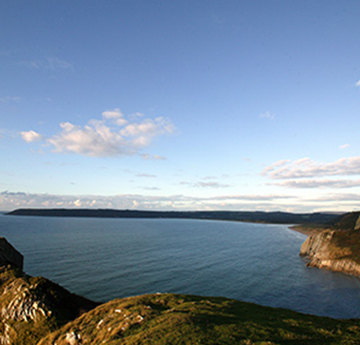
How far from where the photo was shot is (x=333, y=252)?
3334 inches

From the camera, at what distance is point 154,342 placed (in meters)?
17.3

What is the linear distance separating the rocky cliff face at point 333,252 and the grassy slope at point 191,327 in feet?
197

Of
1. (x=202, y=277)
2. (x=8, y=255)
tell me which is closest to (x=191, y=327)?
(x=8, y=255)

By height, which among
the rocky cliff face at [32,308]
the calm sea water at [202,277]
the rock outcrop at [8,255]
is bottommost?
the calm sea water at [202,277]

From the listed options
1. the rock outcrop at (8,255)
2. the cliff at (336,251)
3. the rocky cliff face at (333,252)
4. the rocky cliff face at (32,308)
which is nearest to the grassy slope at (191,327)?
Result: the rocky cliff face at (32,308)

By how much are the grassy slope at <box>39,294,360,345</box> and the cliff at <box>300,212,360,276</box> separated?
6030 centimetres

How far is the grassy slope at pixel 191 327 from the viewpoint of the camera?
18234mm

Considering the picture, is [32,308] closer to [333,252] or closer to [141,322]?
[141,322]

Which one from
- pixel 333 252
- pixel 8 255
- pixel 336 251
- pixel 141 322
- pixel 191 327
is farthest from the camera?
pixel 333 252

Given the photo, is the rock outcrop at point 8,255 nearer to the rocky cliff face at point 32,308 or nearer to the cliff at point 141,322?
the cliff at point 141,322

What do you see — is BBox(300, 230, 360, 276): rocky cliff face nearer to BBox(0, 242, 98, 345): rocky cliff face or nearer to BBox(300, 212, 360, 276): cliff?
BBox(300, 212, 360, 276): cliff

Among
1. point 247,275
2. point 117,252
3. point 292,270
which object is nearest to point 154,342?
point 247,275

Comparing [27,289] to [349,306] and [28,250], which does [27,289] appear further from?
[28,250]

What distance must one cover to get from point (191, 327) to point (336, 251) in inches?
3432
